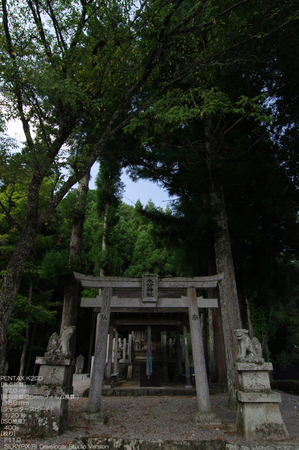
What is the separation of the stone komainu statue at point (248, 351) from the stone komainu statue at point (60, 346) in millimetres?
2817

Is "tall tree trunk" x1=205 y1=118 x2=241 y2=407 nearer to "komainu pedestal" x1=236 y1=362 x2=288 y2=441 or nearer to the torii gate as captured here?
the torii gate

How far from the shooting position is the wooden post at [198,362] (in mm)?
4707

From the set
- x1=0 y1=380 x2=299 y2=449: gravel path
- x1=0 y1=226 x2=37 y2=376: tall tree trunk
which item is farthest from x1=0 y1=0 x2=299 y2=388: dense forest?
x1=0 y1=380 x2=299 y2=449: gravel path

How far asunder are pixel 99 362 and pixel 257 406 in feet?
8.79

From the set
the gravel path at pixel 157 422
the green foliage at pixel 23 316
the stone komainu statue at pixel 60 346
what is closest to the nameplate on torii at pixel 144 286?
the stone komainu statue at pixel 60 346

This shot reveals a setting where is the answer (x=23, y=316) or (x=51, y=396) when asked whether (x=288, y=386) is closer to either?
(x=51, y=396)

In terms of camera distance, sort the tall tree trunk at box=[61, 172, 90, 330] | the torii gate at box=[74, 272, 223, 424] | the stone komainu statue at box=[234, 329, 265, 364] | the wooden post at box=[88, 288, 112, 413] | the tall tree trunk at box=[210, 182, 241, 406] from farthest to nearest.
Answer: the tall tree trunk at box=[61, 172, 90, 330], the tall tree trunk at box=[210, 182, 241, 406], the torii gate at box=[74, 272, 223, 424], the wooden post at box=[88, 288, 112, 413], the stone komainu statue at box=[234, 329, 265, 364]

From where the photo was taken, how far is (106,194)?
10820 mm

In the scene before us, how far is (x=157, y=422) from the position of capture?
15.8 ft

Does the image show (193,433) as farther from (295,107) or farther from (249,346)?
(295,107)

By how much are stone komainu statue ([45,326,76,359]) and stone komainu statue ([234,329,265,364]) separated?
2.82 metres

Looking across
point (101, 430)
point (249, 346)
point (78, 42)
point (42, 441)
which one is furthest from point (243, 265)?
point (78, 42)

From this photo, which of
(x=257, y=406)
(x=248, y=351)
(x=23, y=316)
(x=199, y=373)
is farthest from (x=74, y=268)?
(x=257, y=406)

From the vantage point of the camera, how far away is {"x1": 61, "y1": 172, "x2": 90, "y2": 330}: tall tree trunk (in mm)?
8177
